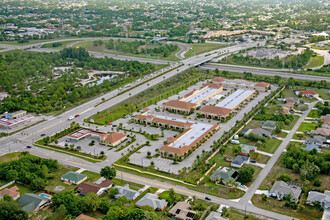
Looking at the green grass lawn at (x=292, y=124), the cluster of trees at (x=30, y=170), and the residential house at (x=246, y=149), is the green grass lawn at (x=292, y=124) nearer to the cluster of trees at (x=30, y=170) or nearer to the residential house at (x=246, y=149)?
the residential house at (x=246, y=149)

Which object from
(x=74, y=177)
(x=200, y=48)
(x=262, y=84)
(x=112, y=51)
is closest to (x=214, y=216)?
(x=74, y=177)

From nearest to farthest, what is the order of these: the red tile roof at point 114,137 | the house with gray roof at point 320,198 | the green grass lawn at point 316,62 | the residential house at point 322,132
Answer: the house with gray roof at point 320,198 < the red tile roof at point 114,137 < the residential house at point 322,132 < the green grass lawn at point 316,62

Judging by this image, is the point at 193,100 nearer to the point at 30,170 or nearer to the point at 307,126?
the point at 307,126

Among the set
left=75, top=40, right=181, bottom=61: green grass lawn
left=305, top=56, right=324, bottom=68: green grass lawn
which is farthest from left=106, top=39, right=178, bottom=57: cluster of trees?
left=305, top=56, right=324, bottom=68: green grass lawn

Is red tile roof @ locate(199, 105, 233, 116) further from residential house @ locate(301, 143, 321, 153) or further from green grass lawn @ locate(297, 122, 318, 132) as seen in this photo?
residential house @ locate(301, 143, 321, 153)

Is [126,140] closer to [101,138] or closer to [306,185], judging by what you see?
[101,138]

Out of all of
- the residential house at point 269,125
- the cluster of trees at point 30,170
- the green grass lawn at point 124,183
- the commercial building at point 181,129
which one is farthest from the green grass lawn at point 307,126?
the cluster of trees at point 30,170

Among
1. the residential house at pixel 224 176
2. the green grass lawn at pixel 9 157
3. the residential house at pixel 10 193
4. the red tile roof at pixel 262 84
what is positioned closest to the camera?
the residential house at pixel 10 193
